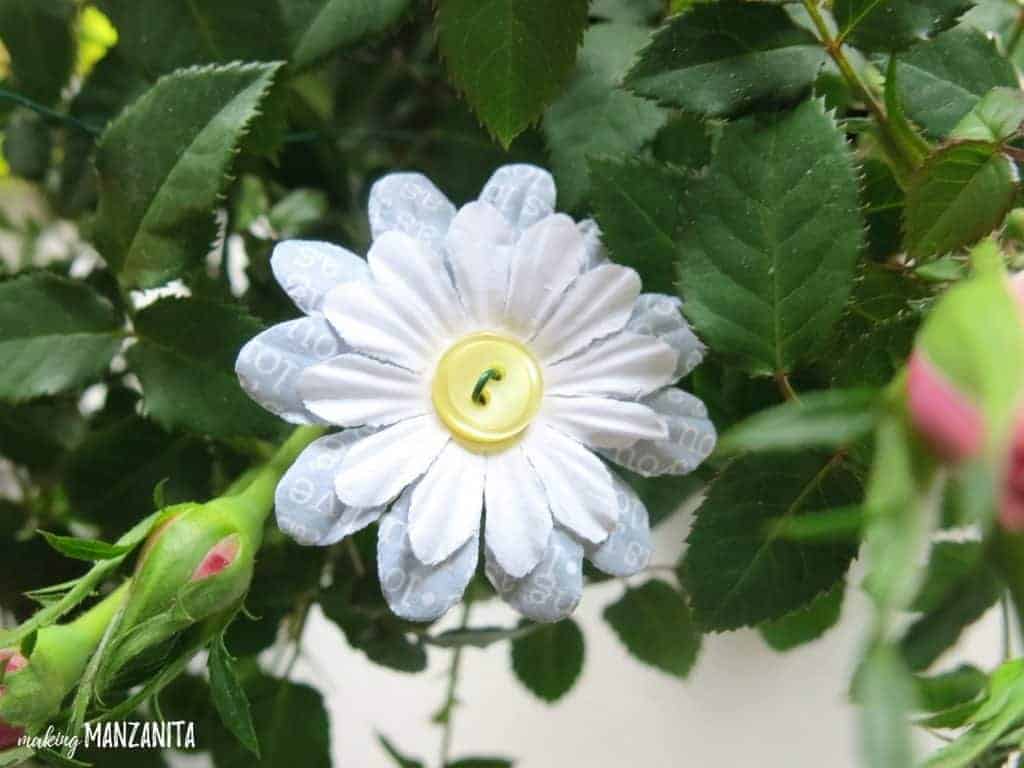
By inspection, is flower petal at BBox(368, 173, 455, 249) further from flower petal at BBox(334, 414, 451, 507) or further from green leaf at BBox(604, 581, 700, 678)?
green leaf at BBox(604, 581, 700, 678)

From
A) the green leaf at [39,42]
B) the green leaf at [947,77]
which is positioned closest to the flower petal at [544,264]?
the green leaf at [947,77]

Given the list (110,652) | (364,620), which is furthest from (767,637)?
(110,652)

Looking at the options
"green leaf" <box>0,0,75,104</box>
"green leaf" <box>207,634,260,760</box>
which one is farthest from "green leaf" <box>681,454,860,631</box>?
"green leaf" <box>0,0,75,104</box>

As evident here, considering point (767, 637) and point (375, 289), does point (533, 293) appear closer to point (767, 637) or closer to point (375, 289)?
point (375, 289)

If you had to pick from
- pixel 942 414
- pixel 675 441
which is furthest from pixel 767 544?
pixel 942 414

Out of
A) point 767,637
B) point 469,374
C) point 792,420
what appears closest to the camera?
point 792,420

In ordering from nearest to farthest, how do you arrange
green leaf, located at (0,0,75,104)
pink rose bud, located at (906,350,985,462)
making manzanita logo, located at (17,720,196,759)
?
pink rose bud, located at (906,350,985,462)
making manzanita logo, located at (17,720,196,759)
green leaf, located at (0,0,75,104)
